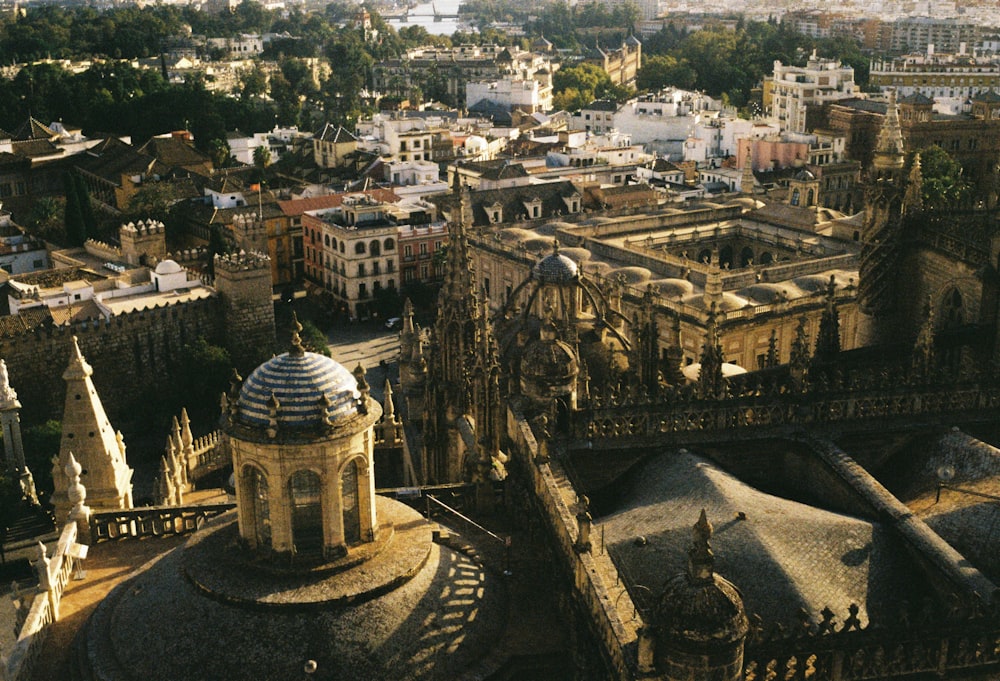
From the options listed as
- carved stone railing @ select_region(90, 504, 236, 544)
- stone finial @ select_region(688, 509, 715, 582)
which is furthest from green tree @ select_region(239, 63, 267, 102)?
stone finial @ select_region(688, 509, 715, 582)

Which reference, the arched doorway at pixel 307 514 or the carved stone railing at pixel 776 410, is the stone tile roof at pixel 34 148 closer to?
the carved stone railing at pixel 776 410

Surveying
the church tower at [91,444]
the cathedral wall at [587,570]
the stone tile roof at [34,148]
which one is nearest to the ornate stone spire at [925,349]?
the cathedral wall at [587,570]

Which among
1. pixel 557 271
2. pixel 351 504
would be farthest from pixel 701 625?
pixel 557 271

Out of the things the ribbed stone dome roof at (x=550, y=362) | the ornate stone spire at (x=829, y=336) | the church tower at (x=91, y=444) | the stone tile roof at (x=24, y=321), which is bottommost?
the stone tile roof at (x=24, y=321)

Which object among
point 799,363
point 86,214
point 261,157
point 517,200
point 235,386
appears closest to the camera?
point 799,363

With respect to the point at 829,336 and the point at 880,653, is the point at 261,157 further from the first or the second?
the point at 880,653

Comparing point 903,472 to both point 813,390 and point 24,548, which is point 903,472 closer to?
point 813,390

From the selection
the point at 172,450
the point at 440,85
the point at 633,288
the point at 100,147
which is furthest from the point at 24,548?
the point at 440,85

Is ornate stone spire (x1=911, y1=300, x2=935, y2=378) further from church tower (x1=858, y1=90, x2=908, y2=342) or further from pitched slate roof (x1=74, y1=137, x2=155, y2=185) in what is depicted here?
pitched slate roof (x1=74, y1=137, x2=155, y2=185)
